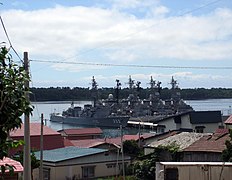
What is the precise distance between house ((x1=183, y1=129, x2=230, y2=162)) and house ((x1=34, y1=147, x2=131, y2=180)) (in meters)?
4.75

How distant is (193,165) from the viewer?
1106cm

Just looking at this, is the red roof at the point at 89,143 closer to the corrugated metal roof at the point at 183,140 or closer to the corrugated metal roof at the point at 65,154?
the corrugated metal roof at the point at 65,154

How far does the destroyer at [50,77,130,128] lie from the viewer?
99.4 metres

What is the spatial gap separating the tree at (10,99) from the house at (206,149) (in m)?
20.9

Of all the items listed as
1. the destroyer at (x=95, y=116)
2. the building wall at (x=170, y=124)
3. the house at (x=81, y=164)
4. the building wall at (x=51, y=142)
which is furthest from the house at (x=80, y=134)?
the destroyer at (x=95, y=116)

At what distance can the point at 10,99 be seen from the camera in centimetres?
405

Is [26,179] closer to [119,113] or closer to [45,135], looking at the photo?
[45,135]

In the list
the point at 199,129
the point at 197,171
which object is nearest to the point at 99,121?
the point at 199,129

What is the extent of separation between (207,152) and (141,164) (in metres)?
4.24

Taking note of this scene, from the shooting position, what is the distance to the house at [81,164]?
92.7 ft

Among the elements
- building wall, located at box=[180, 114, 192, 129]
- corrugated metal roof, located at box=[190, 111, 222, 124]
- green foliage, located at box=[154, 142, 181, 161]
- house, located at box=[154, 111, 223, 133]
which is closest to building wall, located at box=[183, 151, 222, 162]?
green foliage, located at box=[154, 142, 181, 161]

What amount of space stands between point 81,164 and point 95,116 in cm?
7613

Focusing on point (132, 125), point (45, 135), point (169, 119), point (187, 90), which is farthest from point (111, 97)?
point (45, 135)

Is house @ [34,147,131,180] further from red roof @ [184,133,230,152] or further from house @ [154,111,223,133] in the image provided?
house @ [154,111,223,133]
